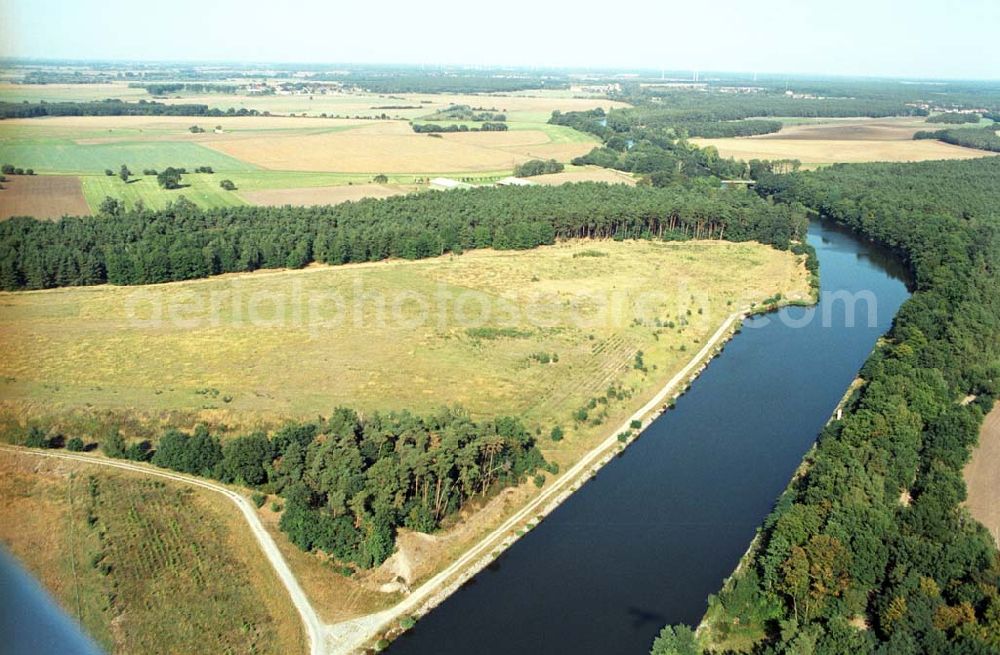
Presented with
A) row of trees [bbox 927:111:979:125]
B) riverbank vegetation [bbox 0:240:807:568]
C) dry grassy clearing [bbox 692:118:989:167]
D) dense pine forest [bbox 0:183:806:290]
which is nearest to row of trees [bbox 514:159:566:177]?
dense pine forest [bbox 0:183:806:290]

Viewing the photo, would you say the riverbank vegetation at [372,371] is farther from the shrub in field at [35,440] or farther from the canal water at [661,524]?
the canal water at [661,524]

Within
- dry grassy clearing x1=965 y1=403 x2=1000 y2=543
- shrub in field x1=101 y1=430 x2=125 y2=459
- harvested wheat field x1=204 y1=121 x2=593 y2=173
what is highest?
harvested wheat field x1=204 y1=121 x2=593 y2=173

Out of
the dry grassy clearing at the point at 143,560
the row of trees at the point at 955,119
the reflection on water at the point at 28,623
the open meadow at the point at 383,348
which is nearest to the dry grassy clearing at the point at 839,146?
the row of trees at the point at 955,119

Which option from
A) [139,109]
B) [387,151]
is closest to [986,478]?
[387,151]

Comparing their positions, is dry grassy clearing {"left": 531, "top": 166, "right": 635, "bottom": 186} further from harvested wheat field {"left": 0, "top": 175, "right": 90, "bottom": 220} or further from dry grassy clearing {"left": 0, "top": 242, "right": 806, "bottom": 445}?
harvested wheat field {"left": 0, "top": 175, "right": 90, "bottom": 220}

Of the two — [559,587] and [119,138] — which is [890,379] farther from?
[119,138]

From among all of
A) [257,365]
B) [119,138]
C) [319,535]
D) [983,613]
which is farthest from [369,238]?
[119,138]

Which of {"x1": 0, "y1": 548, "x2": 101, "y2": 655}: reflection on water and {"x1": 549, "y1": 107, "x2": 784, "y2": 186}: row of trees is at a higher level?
{"x1": 549, "y1": 107, "x2": 784, "y2": 186}: row of trees
